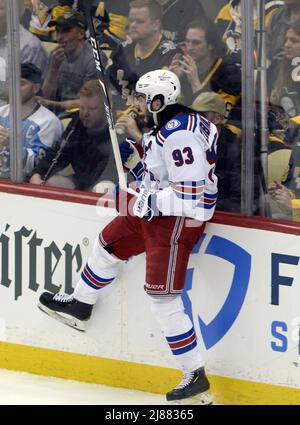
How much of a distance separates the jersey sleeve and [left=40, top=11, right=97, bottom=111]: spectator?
79 centimetres

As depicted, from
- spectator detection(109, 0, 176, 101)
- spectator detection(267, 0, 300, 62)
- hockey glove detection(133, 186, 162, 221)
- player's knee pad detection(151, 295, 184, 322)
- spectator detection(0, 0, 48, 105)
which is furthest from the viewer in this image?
spectator detection(0, 0, 48, 105)

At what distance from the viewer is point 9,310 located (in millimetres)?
6629

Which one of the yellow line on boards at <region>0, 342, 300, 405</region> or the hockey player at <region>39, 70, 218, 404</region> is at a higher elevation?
the hockey player at <region>39, 70, 218, 404</region>

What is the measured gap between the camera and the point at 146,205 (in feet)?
18.7

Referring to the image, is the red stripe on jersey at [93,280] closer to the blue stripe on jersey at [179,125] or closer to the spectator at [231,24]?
the blue stripe on jersey at [179,125]

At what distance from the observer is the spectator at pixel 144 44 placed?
5.98m

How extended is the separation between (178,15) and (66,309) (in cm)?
143

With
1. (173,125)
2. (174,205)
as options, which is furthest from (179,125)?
(174,205)

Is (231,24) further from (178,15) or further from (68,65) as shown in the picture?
(68,65)

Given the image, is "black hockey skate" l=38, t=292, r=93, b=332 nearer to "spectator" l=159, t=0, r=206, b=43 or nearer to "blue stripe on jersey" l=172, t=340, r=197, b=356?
"blue stripe on jersey" l=172, t=340, r=197, b=356

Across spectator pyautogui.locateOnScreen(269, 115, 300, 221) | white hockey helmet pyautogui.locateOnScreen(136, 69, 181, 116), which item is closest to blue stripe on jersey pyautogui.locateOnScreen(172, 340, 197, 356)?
spectator pyautogui.locateOnScreen(269, 115, 300, 221)

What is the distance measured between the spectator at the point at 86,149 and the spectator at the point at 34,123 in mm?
59

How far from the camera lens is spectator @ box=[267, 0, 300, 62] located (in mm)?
5574
